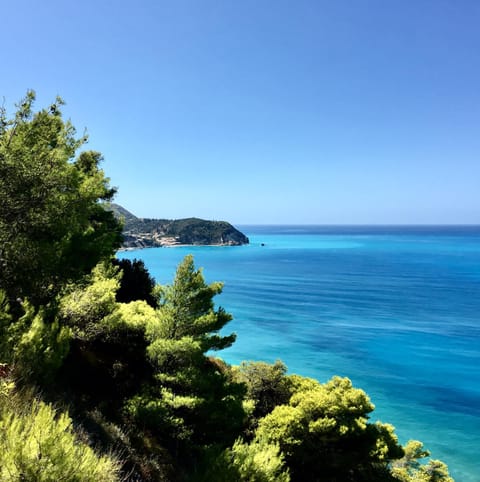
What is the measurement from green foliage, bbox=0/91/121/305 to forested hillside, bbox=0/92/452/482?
36 mm

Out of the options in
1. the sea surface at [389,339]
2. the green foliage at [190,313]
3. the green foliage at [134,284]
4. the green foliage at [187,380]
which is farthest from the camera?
the sea surface at [389,339]

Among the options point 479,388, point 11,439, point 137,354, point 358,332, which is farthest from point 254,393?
point 358,332

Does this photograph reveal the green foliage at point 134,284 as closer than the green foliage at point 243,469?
No

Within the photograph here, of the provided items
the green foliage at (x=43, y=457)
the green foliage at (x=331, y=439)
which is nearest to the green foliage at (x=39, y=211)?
the green foliage at (x=43, y=457)

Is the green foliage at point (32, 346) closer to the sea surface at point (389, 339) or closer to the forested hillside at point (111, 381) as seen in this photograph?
the forested hillside at point (111, 381)

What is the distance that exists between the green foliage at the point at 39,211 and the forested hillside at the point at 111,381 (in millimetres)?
36

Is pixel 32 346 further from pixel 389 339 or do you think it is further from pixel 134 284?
pixel 389 339

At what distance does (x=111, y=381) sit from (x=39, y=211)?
8848 mm

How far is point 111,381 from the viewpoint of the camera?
1574cm

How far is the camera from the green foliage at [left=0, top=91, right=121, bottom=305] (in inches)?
396

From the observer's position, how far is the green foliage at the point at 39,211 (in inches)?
396

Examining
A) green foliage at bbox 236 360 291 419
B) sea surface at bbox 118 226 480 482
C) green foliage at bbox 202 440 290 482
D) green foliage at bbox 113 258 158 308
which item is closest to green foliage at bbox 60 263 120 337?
green foliage at bbox 202 440 290 482

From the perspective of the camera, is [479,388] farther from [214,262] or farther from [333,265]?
[214,262]

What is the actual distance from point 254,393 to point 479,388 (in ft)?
93.3
